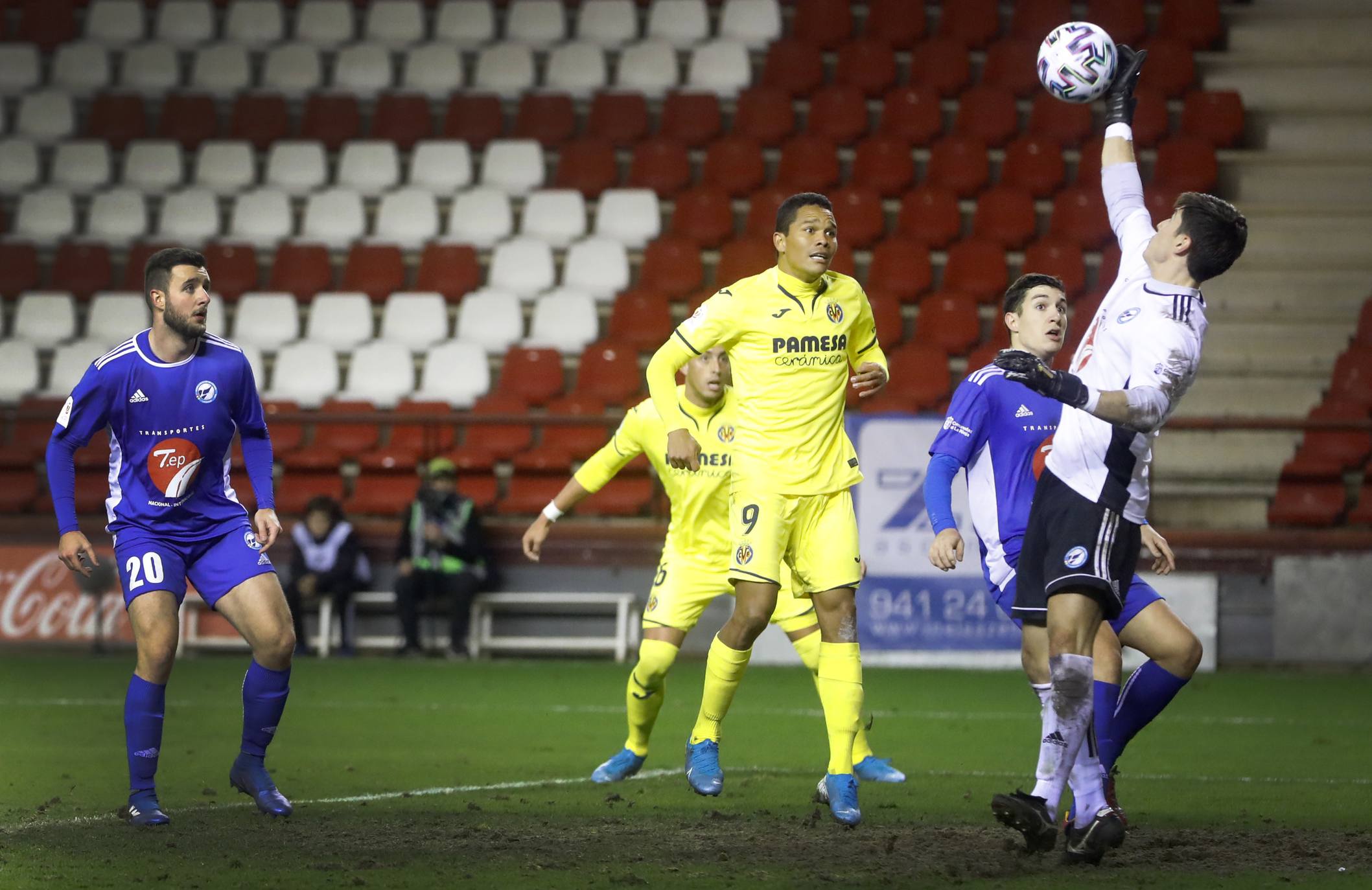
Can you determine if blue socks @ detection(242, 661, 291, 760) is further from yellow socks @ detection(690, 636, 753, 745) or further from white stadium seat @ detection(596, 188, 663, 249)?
white stadium seat @ detection(596, 188, 663, 249)

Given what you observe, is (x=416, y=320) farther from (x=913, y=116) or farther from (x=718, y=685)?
(x=718, y=685)

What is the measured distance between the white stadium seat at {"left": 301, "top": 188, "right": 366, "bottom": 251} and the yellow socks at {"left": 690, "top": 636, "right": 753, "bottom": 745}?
39.8ft

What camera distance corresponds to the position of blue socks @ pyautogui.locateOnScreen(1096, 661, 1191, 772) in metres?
5.94

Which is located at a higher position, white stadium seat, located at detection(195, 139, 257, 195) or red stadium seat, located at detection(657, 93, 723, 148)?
red stadium seat, located at detection(657, 93, 723, 148)

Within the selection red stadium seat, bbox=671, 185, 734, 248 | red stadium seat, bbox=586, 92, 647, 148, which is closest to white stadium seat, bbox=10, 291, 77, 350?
red stadium seat, bbox=586, 92, 647, 148

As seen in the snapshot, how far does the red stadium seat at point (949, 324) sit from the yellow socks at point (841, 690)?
9.64m

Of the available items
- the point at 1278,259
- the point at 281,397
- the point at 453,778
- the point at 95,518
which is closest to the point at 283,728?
the point at 453,778

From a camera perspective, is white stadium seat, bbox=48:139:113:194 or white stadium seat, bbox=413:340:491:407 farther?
white stadium seat, bbox=48:139:113:194

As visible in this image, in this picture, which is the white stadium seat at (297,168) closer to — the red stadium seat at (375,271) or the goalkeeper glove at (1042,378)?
the red stadium seat at (375,271)

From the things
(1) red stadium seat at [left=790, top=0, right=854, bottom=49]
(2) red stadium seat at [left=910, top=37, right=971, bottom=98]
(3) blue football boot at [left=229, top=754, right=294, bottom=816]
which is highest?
(1) red stadium seat at [left=790, top=0, right=854, bottom=49]

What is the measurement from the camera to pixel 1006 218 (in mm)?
17031

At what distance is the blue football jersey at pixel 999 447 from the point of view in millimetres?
6418

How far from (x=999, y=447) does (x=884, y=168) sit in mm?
11675

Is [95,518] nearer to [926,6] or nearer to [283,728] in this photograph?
[283,728]
